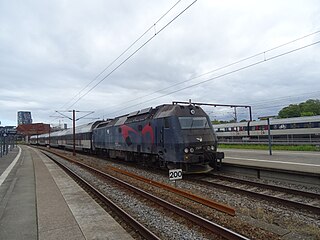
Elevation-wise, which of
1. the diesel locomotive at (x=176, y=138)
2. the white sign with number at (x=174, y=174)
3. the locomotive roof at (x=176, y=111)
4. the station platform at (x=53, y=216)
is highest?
the locomotive roof at (x=176, y=111)

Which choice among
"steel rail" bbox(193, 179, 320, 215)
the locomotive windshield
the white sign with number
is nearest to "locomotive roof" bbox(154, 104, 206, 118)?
the locomotive windshield

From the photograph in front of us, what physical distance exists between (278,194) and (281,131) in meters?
28.2

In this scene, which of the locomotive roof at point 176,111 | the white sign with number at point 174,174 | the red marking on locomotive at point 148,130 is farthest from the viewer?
the red marking on locomotive at point 148,130

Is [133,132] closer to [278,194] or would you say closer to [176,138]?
[176,138]

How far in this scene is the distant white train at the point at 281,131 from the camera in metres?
30.0

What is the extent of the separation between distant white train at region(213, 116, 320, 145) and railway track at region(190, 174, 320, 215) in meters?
18.1

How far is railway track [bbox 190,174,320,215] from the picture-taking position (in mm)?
7234

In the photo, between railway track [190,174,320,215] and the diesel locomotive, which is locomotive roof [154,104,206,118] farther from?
railway track [190,174,320,215]

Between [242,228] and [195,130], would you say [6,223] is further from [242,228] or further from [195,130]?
[195,130]

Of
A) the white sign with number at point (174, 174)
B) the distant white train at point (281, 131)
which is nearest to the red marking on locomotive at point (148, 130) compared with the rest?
the white sign with number at point (174, 174)

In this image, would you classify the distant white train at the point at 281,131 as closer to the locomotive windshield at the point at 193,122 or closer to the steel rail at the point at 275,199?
the locomotive windshield at the point at 193,122

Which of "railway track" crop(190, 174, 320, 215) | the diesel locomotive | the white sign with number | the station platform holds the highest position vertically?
the diesel locomotive

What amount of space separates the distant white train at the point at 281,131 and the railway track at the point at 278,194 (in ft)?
59.3

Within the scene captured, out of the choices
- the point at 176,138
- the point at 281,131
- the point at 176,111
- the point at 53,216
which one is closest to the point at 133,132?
the point at 176,111
